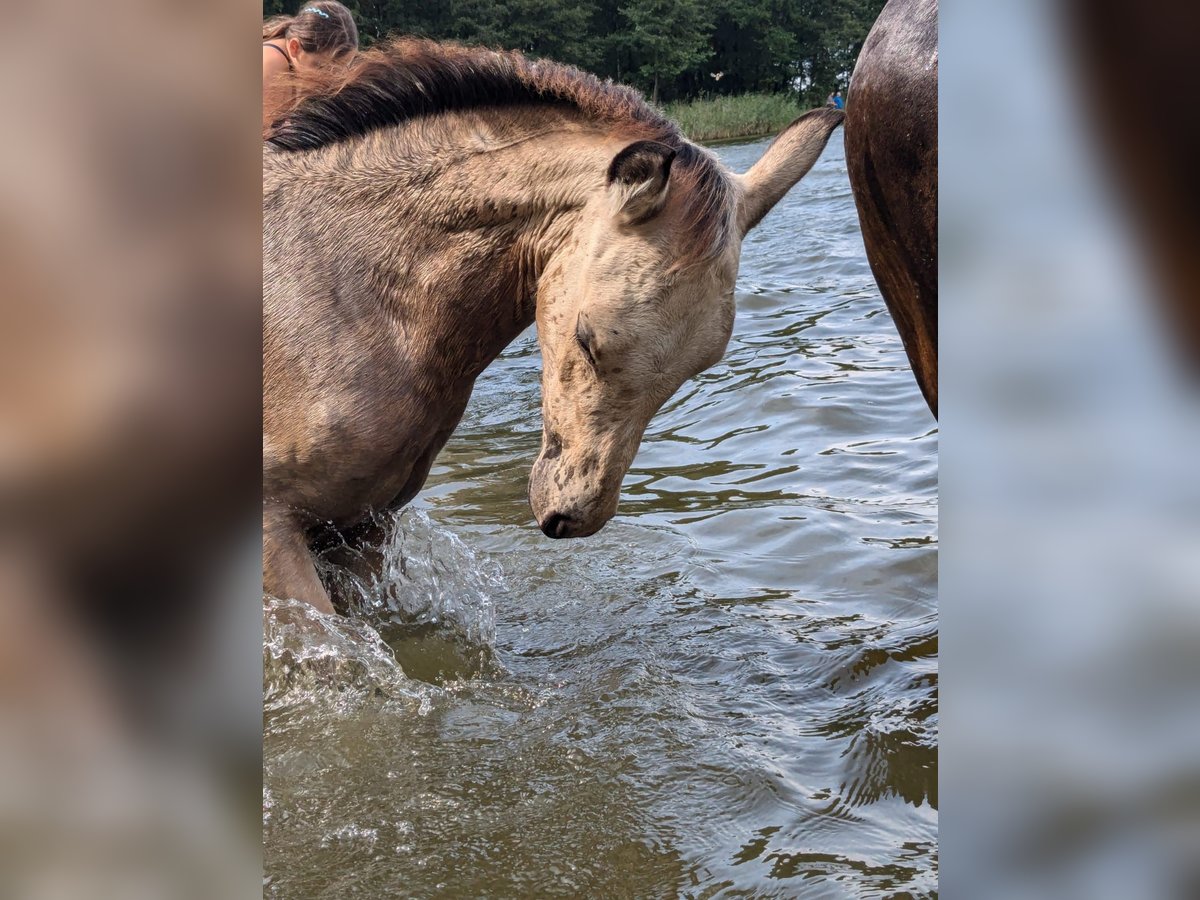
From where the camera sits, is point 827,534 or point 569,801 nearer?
point 569,801

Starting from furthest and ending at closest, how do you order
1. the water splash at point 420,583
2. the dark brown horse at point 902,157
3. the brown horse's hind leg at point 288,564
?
the water splash at point 420,583 → the brown horse's hind leg at point 288,564 → the dark brown horse at point 902,157

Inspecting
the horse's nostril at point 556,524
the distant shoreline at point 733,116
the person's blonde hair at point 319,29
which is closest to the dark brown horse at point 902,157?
the horse's nostril at point 556,524

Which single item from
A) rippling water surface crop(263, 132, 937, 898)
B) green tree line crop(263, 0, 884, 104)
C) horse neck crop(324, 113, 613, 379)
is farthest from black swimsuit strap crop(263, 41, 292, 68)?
green tree line crop(263, 0, 884, 104)

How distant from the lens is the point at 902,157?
288 cm

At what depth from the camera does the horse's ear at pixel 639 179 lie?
115 inches

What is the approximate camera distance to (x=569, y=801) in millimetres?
3023

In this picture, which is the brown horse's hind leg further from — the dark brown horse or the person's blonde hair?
the dark brown horse

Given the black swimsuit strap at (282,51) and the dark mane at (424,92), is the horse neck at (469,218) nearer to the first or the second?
the dark mane at (424,92)

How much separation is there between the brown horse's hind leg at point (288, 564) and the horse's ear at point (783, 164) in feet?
5.50

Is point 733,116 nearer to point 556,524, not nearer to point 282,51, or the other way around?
point 282,51
